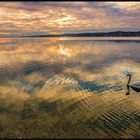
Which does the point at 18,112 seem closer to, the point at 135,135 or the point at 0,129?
the point at 0,129

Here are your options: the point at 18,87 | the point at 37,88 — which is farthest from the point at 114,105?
the point at 18,87

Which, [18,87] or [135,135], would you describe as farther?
[18,87]

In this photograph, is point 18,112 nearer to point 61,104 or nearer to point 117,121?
point 61,104

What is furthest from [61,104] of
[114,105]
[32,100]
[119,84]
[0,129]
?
[119,84]

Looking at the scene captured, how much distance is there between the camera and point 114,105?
18.5m

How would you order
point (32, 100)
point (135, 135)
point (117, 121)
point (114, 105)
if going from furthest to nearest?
point (32, 100)
point (114, 105)
point (117, 121)
point (135, 135)

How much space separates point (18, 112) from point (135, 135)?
8.07 m

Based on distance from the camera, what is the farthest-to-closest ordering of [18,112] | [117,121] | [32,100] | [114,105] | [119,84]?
[119,84], [32,100], [114,105], [18,112], [117,121]

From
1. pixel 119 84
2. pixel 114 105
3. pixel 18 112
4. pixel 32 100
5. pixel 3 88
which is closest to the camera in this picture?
pixel 18 112

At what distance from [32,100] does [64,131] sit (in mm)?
6310

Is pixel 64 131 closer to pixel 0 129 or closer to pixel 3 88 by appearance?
pixel 0 129

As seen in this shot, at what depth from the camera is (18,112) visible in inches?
677

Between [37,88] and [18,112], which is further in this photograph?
[37,88]

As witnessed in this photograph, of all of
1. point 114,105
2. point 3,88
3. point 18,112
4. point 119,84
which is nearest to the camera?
point 18,112
